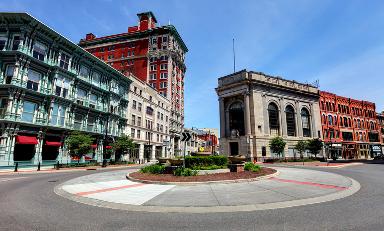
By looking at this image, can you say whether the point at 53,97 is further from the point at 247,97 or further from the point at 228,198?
the point at 247,97

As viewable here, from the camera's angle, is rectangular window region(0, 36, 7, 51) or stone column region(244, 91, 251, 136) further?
stone column region(244, 91, 251, 136)

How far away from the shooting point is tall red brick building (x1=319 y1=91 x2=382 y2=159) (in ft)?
196

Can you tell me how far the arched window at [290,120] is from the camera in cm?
5238

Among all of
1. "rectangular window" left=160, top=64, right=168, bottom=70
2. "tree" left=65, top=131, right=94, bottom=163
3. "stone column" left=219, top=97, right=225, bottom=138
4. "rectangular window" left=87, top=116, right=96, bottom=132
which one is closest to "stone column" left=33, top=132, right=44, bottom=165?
"tree" left=65, top=131, right=94, bottom=163

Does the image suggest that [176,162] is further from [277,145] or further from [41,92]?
[277,145]

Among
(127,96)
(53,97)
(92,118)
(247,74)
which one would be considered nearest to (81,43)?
(127,96)

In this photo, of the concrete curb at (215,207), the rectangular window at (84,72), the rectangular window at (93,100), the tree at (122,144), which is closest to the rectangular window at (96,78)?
the rectangular window at (84,72)

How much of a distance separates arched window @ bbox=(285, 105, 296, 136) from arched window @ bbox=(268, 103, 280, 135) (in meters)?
3.37

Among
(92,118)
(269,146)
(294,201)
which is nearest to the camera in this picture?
(294,201)

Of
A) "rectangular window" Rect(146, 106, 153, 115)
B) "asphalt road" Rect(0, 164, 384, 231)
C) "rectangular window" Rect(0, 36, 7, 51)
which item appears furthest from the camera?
"rectangular window" Rect(146, 106, 153, 115)

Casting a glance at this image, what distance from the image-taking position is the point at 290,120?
174 ft

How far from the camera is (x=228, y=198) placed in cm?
927

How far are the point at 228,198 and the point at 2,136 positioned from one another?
29.9 metres

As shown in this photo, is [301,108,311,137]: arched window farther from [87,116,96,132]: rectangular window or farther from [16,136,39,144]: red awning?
[16,136,39,144]: red awning
